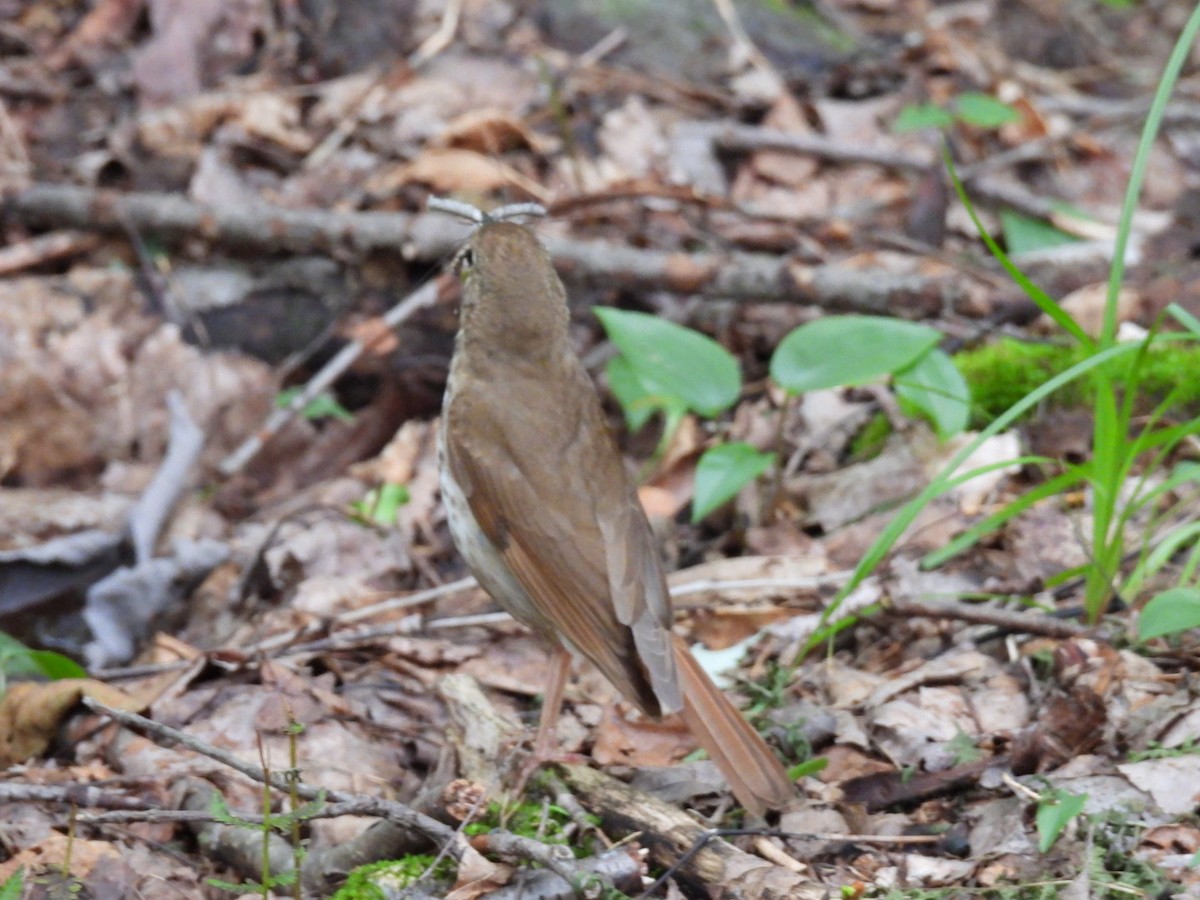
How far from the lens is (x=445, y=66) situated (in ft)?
24.2

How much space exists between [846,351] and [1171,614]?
1409mm

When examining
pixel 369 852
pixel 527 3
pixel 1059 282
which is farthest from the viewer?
pixel 527 3

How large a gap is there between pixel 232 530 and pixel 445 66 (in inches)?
128

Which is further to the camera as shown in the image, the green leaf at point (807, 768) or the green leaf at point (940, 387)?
the green leaf at point (940, 387)

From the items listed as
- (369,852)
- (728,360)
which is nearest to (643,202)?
(728,360)

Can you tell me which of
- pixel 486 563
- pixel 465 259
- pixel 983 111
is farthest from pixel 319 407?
pixel 983 111

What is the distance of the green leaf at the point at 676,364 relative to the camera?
4270 mm

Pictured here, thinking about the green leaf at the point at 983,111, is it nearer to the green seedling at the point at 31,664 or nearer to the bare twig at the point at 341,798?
the green seedling at the point at 31,664

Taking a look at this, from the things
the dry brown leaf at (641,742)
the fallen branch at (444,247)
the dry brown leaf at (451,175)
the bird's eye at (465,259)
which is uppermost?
the bird's eye at (465,259)

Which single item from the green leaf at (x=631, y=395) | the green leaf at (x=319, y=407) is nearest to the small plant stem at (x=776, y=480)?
the green leaf at (x=631, y=395)

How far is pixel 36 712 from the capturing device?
11.9 feet

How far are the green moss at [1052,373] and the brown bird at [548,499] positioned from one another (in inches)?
63.6

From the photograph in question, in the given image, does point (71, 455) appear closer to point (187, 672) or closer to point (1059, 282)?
point (187, 672)

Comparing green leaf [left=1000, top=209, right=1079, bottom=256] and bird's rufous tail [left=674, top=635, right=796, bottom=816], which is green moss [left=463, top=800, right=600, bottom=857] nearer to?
bird's rufous tail [left=674, top=635, right=796, bottom=816]
